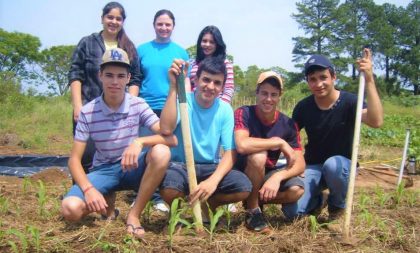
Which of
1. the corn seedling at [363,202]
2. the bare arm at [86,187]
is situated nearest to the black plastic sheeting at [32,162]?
the bare arm at [86,187]

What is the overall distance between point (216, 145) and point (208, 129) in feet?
0.48

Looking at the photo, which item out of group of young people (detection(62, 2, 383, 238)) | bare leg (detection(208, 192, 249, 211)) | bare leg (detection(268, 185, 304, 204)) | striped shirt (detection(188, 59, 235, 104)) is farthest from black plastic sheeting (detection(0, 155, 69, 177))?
bare leg (detection(268, 185, 304, 204))

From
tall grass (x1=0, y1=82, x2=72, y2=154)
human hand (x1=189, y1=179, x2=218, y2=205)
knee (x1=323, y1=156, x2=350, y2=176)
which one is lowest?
tall grass (x1=0, y1=82, x2=72, y2=154)

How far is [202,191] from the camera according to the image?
2.84 meters

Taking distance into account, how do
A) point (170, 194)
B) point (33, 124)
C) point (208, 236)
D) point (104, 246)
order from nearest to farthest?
point (104, 246)
point (208, 236)
point (170, 194)
point (33, 124)

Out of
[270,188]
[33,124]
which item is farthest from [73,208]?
[33,124]

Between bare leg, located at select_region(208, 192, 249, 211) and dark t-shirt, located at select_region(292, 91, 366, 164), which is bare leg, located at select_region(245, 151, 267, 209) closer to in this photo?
bare leg, located at select_region(208, 192, 249, 211)

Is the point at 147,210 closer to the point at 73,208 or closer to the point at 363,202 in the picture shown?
the point at 73,208

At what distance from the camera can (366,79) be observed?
303 centimetres

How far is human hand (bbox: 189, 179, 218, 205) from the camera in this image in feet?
9.32

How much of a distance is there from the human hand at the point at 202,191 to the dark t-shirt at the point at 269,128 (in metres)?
0.46

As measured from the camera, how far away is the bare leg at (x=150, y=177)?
281 centimetres

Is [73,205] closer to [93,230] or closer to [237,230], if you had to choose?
[93,230]

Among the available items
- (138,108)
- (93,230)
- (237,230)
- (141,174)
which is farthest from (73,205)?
(237,230)
